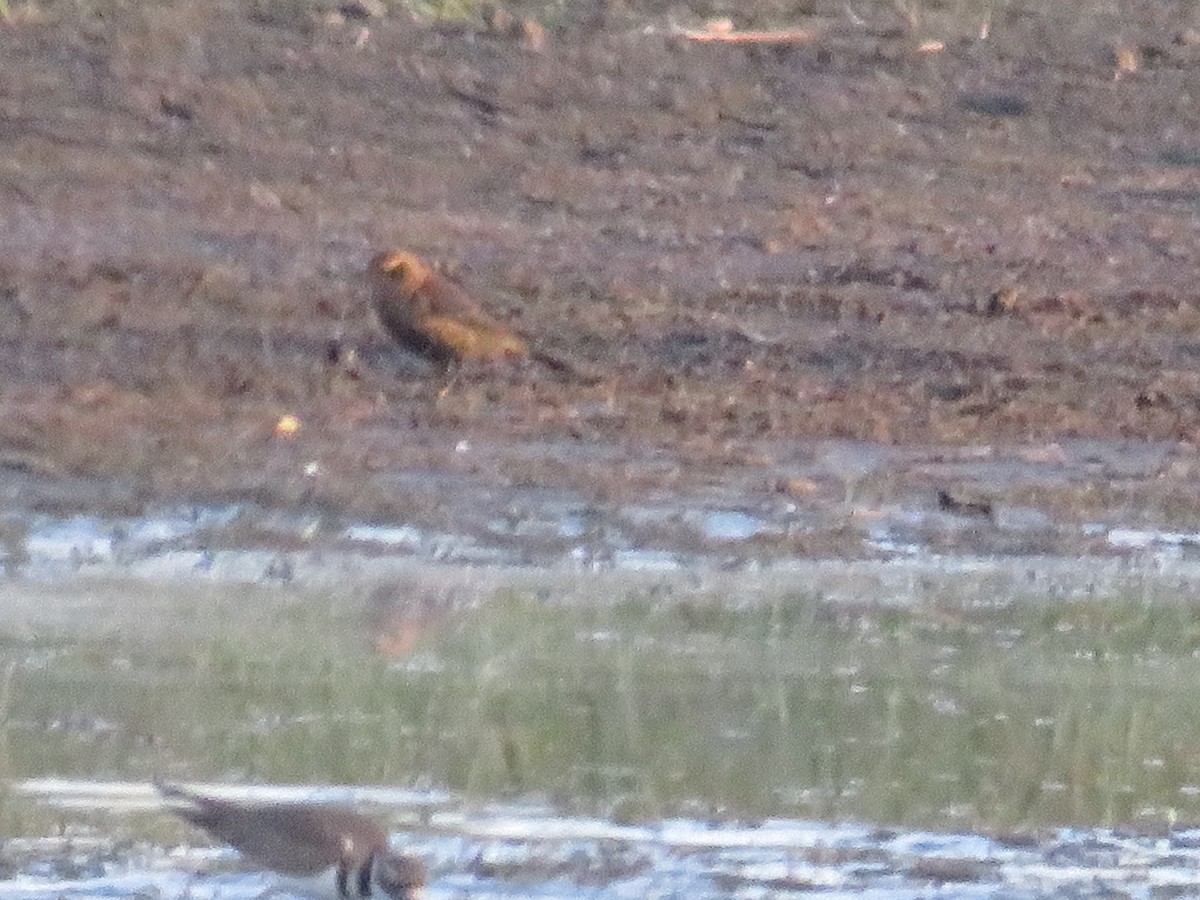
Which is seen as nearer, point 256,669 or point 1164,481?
point 256,669

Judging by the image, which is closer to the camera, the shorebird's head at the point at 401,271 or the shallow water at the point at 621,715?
the shallow water at the point at 621,715

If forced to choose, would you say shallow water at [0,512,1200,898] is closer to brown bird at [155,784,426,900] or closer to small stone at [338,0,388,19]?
brown bird at [155,784,426,900]

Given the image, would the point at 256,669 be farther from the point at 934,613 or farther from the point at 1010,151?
the point at 1010,151

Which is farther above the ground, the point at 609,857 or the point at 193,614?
the point at 193,614

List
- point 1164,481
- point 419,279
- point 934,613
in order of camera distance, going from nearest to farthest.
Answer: point 934,613
point 1164,481
point 419,279

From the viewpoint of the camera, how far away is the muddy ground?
10.4m

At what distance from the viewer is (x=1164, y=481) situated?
10.5m

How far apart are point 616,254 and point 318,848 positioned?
→ 624 centimetres

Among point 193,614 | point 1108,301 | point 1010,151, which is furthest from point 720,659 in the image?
point 1010,151

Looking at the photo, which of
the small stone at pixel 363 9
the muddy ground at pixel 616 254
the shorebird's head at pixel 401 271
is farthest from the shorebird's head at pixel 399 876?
the small stone at pixel 363 9

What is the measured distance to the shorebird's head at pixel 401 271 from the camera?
11273 millimetres

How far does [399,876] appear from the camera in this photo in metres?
6.37

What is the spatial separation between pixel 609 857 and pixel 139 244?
19.7 ft

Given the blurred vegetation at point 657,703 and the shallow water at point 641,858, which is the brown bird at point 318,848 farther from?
the blurred vegetation at point 657,703
